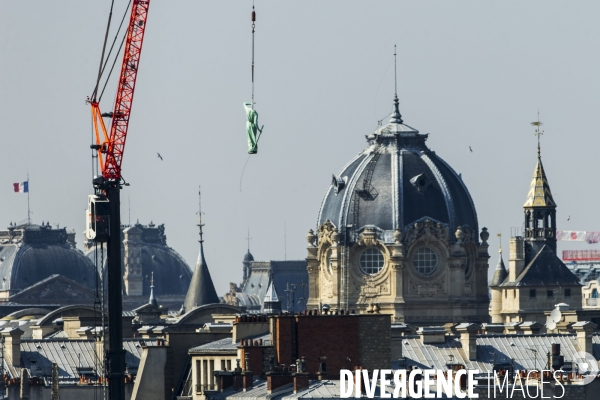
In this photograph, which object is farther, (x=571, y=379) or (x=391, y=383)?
(x=571, y=379)

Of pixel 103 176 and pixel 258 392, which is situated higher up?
pixel 103 176

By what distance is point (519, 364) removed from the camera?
12631 cm

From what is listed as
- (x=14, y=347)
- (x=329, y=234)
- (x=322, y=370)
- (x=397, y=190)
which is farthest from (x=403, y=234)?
(x=322, y=370)

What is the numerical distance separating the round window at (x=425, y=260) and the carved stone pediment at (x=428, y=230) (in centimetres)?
139

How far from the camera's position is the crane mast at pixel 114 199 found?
358ft

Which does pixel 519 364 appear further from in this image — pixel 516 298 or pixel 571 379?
pixel 516 298

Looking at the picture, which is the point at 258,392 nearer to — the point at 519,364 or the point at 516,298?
the point at 519,364

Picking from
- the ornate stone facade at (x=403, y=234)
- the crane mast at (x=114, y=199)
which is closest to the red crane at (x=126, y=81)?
the crane mast at (x=114, y=199)

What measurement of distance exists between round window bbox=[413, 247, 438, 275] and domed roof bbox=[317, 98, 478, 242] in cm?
211

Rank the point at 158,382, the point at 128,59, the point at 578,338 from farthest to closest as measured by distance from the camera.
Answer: the point at 578,338 < the point at 128,59 < the point at 158,382

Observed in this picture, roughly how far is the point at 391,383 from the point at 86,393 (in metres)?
22.2

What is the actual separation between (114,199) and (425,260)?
80.6 metres

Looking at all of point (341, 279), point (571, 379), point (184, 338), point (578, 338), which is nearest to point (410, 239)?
point (341, 279)

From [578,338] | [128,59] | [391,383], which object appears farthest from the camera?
[578,338]
